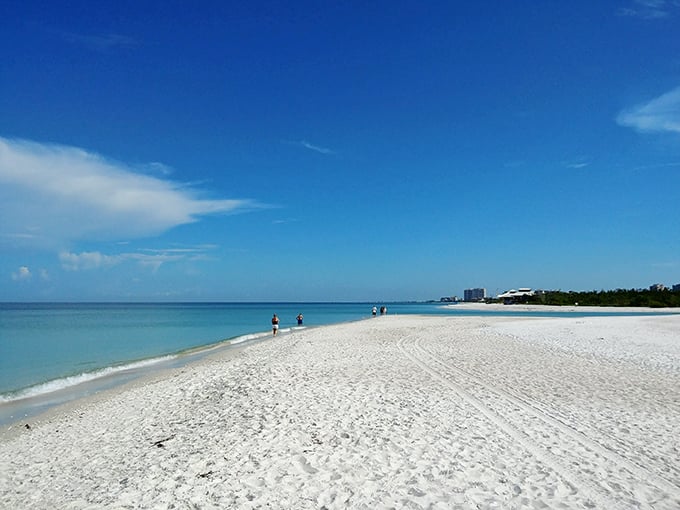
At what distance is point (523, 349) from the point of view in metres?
20.3

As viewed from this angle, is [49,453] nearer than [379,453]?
No

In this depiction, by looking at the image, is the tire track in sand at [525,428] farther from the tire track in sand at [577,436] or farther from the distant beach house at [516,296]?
the distant beach house at [516,296]

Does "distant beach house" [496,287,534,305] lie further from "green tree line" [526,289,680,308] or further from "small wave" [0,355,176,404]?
"small wave" [0,355,176,404]

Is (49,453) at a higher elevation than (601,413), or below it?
below

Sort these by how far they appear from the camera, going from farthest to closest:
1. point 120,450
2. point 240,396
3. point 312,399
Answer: point 240,396 < point 312,399 < point 120,450

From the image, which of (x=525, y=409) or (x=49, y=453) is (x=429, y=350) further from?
(x=49, y=453)

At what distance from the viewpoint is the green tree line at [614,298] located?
Result: 306 feet

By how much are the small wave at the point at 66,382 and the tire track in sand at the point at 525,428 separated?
1297 cm

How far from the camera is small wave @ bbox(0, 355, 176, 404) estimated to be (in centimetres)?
1511

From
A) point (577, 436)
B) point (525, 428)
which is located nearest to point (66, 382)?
point (525, 428)

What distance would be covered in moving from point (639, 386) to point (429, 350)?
9298 millimetres

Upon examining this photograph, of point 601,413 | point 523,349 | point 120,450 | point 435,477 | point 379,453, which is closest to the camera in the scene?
point 435,477

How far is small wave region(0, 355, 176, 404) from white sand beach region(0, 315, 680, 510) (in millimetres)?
3452

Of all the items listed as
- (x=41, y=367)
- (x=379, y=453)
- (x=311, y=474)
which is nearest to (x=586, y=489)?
(x=379, y=453)
